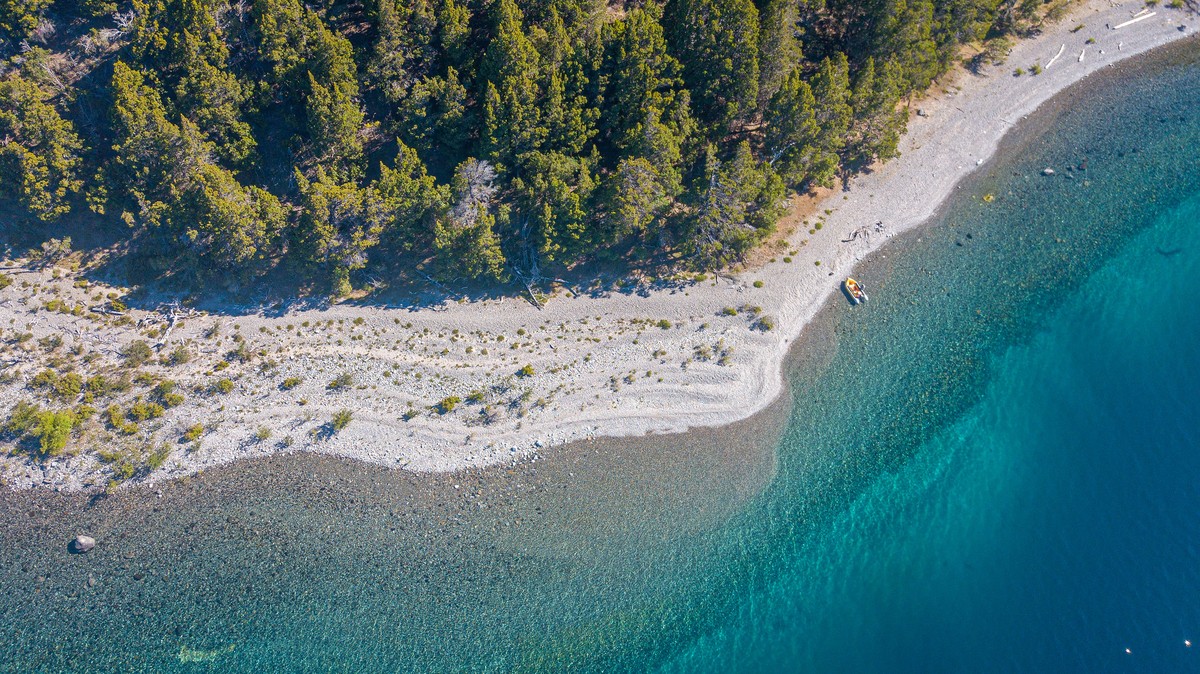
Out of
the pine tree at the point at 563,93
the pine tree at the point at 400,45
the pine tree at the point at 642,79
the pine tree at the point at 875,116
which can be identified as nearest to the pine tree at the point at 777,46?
the pine tree at the point at 875,116

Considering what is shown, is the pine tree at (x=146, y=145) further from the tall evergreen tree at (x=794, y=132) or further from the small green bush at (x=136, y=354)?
the tall evergreen tree at (x=794, y=132)

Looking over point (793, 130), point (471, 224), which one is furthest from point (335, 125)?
point (793, 130)

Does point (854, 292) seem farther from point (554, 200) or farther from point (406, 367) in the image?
point (406, 367)

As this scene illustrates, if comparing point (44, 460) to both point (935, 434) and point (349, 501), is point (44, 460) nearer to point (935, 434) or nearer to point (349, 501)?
point (349, 501)

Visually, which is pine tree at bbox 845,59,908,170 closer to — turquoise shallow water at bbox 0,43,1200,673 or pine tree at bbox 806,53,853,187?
pine tree at bbox 806,53,853,187

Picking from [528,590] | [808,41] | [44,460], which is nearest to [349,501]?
[528,590]
